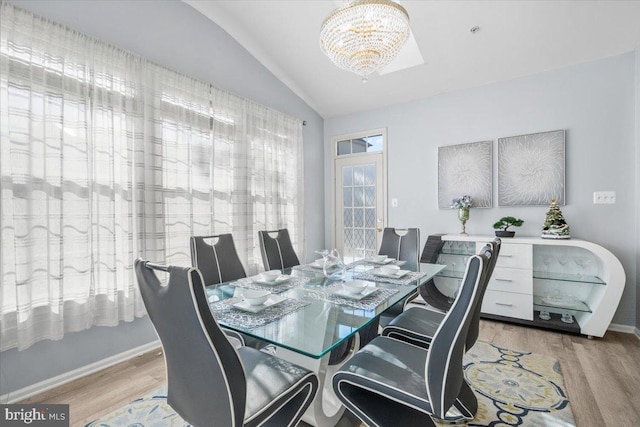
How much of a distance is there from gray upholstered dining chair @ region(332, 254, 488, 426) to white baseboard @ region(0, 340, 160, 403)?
1930mm

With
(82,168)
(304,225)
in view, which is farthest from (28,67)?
(304,225)

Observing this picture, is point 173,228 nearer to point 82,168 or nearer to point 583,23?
point 82,168

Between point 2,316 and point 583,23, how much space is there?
4.74 meters

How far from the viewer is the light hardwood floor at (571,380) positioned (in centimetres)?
167

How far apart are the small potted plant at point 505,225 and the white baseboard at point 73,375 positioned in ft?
11.5

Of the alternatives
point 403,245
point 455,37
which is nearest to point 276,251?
point 403,245

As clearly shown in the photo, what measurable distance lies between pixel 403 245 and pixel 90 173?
2545mm

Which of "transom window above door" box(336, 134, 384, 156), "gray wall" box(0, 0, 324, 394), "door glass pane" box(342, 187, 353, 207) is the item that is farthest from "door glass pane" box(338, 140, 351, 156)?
"gray wall" box(0, 0, 324, 394)

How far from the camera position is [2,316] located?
66.5 inches

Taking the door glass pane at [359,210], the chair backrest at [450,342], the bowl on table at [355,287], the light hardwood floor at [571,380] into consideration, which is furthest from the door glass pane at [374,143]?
the chair backrest at [450,342]

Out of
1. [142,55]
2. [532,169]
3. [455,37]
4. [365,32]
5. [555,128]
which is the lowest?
[532,169]

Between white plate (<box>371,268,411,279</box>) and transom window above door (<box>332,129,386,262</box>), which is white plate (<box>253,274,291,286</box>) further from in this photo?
transom window above door (<box>332,129,386,262</box>)

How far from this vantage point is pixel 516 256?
292 centimetres

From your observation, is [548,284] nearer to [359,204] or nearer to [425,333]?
[425,333]
